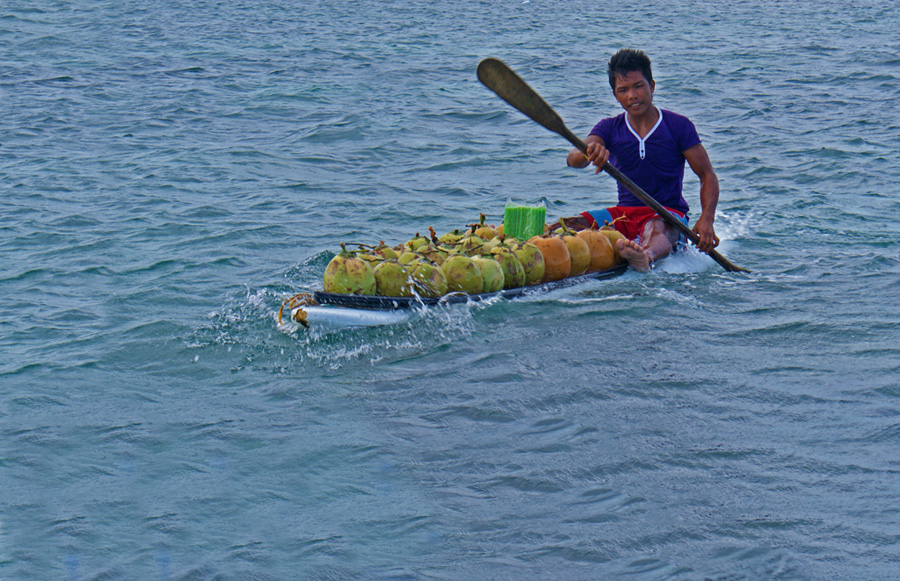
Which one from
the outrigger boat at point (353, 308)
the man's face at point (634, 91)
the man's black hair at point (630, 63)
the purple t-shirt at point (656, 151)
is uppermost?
the man's black hair at point (630, 63)

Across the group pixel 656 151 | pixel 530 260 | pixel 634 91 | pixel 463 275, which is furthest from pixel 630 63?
pixel 463 275

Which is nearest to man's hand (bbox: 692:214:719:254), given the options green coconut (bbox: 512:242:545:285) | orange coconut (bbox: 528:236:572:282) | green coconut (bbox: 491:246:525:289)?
orange coconut (bbox: 528:236:572:282)

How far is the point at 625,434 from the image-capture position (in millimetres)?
5445

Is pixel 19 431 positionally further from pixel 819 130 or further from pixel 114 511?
pixel 819 130

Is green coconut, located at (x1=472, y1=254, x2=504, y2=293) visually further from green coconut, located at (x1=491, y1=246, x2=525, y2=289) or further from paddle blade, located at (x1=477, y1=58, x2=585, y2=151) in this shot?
paddle blade, located at (x1=477, y1=58, x2=585, y2=151)

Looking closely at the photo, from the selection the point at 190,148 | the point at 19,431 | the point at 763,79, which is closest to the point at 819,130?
the point at 763,79

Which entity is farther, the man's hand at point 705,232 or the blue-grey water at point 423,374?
the man's hand at point 705,232

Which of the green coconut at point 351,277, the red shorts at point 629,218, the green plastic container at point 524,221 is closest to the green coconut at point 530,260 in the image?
the green plastic container at point 524,221

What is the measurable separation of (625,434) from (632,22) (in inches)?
887

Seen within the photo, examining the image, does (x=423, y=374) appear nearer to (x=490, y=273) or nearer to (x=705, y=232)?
(x=490, y=273)

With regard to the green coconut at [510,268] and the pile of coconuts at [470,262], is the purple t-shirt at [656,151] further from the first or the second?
the green coconut at [510,268]

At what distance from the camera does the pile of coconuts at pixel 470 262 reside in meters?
6.56

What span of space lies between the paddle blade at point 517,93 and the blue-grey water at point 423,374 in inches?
47.4

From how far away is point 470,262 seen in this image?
6773mm
